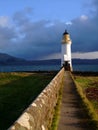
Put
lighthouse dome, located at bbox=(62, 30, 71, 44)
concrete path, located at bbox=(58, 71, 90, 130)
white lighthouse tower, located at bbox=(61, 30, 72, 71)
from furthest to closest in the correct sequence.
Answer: lighthouse dome, located at bbox=(62, 30, 71, 44) < white lighthouse tower, located at bbox=(61, 30, 72, 71) < concrete path, located at bbox=(58, 71, 90, 130)

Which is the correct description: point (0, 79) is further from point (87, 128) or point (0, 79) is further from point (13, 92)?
point (87, 128)

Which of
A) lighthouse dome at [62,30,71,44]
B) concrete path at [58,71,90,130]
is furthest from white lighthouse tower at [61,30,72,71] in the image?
concrete path at [58,71,90,130]

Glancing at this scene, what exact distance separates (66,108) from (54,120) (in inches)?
117

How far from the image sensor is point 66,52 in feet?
190

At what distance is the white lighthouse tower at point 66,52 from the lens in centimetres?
5668

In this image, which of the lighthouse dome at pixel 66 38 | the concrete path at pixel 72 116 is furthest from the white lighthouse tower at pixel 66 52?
the concrete path at pixel 72 116

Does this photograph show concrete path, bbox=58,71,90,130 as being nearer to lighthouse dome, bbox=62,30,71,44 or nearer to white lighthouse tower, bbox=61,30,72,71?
white lighthouse tower, bbox=61,30,72,71

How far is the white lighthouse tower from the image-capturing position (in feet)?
186

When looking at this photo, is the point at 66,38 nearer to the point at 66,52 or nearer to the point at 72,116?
the point at 66,52

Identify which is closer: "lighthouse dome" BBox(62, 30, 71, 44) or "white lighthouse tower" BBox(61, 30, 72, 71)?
"white lighthouse tower" BBox(61, 30, 72, 71)

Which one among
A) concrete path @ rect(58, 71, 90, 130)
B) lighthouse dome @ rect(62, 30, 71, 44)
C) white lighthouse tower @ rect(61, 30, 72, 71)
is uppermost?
lighthouse dome @ rect(62, 30, 71, 44)

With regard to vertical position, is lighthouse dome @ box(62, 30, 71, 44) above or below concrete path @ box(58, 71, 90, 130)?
above

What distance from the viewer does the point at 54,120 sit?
1420 centimetres

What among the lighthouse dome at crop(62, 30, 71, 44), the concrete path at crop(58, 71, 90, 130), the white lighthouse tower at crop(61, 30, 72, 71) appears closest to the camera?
the concrete path at crop(58, 71, 90, 130)
